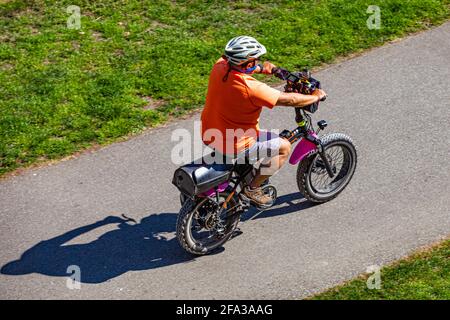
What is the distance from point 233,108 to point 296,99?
0.63 meters

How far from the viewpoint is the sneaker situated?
328 inches

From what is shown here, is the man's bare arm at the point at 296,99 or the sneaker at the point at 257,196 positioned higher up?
the man's bare arm at the point at 296,99

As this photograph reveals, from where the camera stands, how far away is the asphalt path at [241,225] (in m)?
7.86

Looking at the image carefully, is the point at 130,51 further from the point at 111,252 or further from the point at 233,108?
the point at 233,108

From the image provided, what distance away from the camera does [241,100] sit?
743cm

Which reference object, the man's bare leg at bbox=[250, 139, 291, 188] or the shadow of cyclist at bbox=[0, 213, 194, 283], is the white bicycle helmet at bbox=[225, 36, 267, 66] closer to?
the man's bare leg at bbox=[250, 139, 291, 188]

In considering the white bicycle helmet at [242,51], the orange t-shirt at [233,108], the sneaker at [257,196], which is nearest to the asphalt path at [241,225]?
the sneaker at [257,196]

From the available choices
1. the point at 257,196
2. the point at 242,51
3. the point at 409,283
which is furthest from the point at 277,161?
the point at 409,283

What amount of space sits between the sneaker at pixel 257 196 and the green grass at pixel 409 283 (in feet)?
4.22

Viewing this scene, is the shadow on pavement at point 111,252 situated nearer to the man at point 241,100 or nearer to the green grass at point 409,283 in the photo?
the man at point 241,100

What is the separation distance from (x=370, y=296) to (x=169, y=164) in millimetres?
3025

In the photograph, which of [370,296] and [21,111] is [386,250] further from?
[21,111]

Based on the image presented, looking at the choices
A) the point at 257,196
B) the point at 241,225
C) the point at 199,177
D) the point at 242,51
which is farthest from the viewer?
the point at 241,225

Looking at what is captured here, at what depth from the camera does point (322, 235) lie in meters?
8.38
